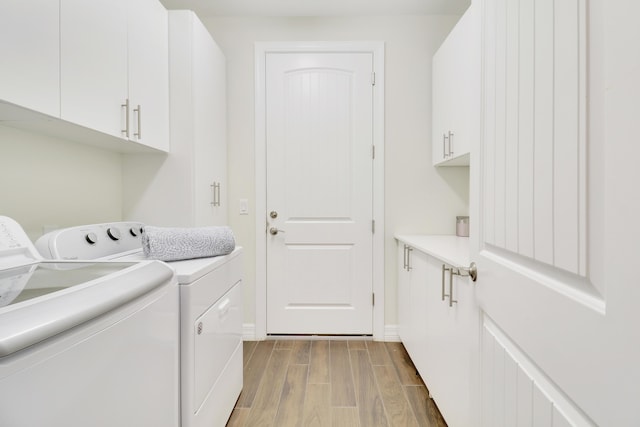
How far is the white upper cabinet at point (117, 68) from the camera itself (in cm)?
114

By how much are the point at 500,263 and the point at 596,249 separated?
0.34 meters

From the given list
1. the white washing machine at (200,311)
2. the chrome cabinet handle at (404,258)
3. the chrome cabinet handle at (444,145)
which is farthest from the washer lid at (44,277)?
the chrome cabinet handle at (444,145)

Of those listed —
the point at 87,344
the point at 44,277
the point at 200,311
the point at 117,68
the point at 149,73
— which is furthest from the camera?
the point at 149,73

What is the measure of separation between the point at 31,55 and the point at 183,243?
744 millimetres

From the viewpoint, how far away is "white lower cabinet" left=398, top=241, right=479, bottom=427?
121 cm

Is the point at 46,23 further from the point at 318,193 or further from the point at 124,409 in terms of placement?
the point at 318,193

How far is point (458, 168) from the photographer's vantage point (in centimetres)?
250

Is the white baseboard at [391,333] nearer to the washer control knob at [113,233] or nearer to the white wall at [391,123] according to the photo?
the white wall at [391,123]

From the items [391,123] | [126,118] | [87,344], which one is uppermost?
[391,123]

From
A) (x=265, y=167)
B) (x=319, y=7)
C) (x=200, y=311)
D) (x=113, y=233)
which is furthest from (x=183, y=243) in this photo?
(x=319, y=7)

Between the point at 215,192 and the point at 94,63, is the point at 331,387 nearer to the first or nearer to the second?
the point at 215,192

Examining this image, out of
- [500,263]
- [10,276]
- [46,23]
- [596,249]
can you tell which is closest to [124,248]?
[10,276]

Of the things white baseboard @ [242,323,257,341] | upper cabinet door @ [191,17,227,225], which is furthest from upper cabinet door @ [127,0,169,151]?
white baseboard @ [242,323,257,341]

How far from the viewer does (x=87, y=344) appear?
545 mm
